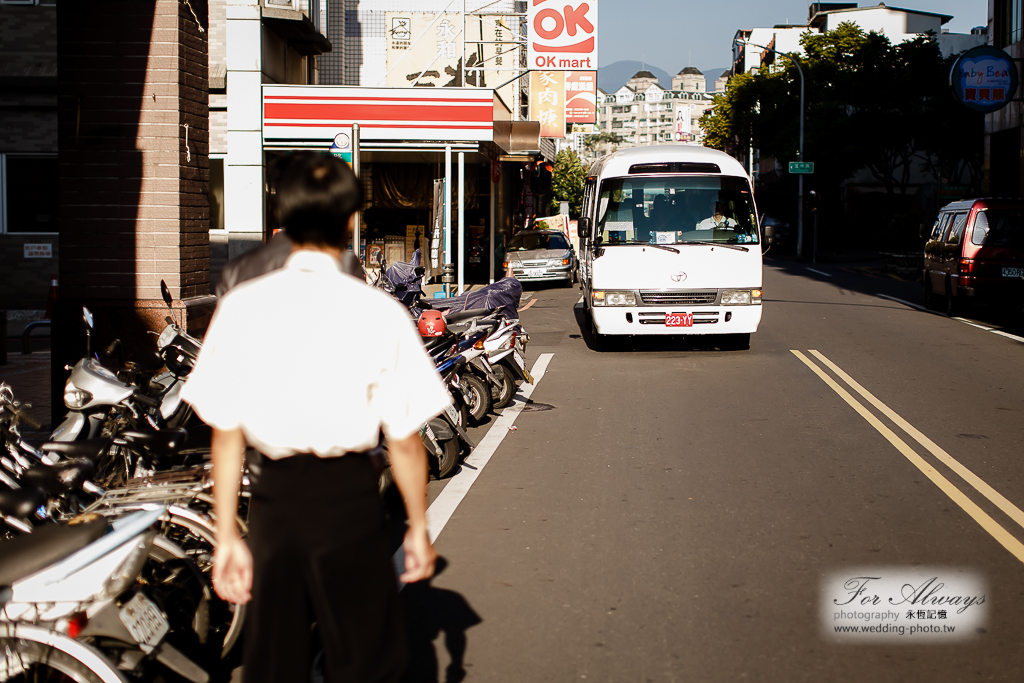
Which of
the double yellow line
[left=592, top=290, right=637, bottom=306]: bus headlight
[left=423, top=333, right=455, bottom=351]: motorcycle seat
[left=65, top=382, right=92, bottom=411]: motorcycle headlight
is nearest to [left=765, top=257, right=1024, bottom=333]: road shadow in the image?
[left=592, top=290, right=637, bottom=306]: bus headlight

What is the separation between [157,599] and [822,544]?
357 cm

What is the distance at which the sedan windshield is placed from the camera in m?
27.1

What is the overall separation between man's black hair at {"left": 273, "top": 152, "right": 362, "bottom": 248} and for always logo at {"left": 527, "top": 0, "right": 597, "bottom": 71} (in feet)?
71.0

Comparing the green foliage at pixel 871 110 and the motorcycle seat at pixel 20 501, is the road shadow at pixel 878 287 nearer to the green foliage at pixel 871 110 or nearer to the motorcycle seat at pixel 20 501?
the green foliage at pixel 871 110

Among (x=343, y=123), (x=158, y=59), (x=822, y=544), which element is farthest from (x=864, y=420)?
(x=343, y=123)

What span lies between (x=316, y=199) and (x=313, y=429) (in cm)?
60

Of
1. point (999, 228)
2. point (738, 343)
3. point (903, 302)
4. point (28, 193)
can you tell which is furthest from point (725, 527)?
point (903, 302)

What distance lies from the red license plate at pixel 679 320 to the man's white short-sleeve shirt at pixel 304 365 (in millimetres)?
10897

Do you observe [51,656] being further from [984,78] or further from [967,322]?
[984,78]

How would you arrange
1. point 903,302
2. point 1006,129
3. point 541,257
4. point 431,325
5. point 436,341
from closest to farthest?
point 431,325, point 436,341, point 903,302, point 541,257, point 1006,129

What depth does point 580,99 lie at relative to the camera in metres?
40.3

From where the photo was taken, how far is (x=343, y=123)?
20641mm

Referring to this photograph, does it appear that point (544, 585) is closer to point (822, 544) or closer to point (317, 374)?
point (822, 544)

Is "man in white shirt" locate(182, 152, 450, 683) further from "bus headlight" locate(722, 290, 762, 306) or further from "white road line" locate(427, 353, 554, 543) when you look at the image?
"bus headlight" locate(722, 290, 762, 306)
